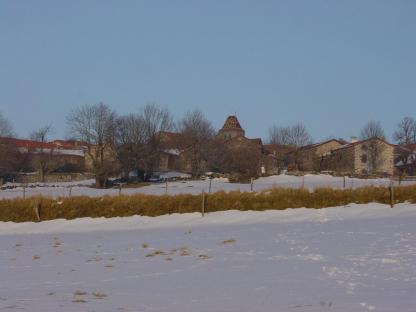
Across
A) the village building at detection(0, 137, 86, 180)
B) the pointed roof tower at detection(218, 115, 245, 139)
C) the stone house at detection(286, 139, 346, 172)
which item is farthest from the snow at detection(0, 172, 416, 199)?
the pointed roof tower at detection(218, 115, 245, 139)

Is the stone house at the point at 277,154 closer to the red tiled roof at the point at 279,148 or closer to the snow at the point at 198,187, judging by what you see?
the red tiled roof at the point at 279,148

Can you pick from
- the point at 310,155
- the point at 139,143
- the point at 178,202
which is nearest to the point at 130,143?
the point at 139,143

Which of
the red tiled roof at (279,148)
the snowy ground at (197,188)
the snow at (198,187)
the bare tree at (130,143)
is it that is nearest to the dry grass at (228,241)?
the snow at (198,187)

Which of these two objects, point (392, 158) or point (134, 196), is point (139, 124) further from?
point (134, 196)

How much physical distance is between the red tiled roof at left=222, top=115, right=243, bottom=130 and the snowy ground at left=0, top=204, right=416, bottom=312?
103 metres

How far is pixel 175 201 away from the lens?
2945 centimetres

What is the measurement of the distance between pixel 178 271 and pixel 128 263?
2217 millimetres

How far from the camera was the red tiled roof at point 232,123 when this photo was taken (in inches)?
5049

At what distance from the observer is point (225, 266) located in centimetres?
1380

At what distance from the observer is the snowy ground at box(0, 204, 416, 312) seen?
955cm

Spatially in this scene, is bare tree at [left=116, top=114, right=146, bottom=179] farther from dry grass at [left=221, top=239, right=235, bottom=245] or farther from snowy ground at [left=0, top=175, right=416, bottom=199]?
dry grass at [left=221, top=239, right=235, bottom=245]

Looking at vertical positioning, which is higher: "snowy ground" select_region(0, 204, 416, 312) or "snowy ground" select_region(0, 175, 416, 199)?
"snowy ground" select_region(0, 175, 416, 199)

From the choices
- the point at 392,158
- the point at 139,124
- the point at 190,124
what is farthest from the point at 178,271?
the point at 392,158

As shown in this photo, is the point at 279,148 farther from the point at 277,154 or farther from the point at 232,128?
the point at 232,128
